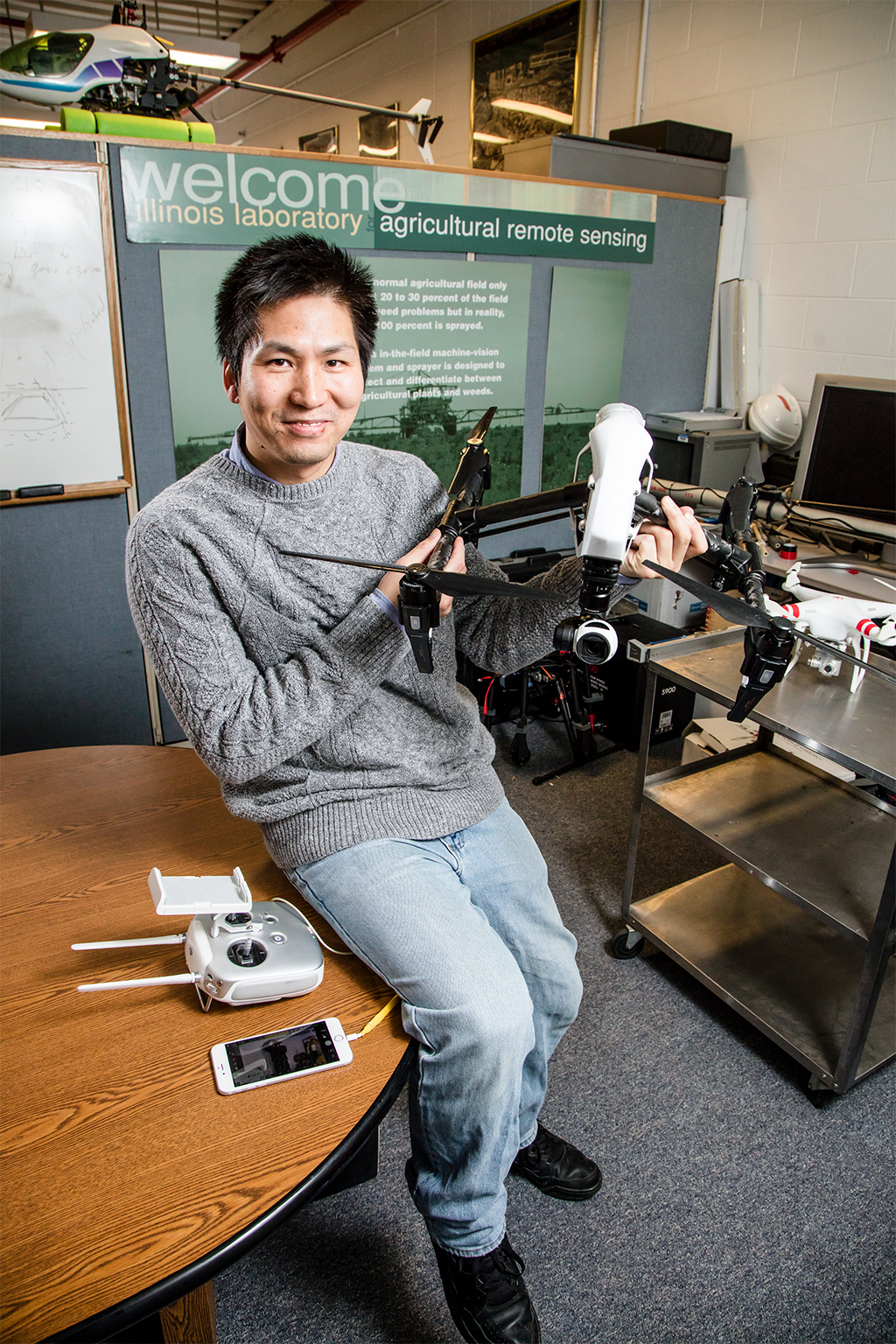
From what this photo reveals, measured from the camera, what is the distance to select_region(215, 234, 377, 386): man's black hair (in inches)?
43.6

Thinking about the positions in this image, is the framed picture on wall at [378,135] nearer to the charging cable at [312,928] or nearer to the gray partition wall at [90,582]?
the gray partition wall at [90,582]

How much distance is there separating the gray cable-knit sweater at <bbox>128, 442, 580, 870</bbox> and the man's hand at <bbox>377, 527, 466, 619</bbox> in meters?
0.04

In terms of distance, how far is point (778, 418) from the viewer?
10.6 feet

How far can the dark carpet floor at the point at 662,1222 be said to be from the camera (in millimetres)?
1246

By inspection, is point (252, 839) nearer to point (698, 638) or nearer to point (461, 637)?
point (461, 637)

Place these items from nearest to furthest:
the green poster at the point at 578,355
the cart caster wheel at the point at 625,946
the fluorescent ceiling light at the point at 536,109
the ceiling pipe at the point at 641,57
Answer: the cart caster wheel at the point at 625,946
the green poster at the point at 578,355
the ceiling pipe at the point at 641,57
the fluorescent ceiling light at the point at 536,109

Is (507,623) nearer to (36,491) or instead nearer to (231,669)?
(231,669)

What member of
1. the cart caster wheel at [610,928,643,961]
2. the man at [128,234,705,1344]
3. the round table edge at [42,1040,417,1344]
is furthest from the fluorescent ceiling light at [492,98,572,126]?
the round table edge at [42,1040,417,1344]

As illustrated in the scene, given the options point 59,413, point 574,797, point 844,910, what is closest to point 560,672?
point 574,797

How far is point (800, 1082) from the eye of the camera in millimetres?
1666

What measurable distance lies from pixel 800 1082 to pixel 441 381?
7.53 ft

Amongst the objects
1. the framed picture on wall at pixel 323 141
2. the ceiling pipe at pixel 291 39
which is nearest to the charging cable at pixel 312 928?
the ceiling pipe at pixel 291 39

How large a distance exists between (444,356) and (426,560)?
6.77 ft

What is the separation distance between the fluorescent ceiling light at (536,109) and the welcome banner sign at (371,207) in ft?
4.73
